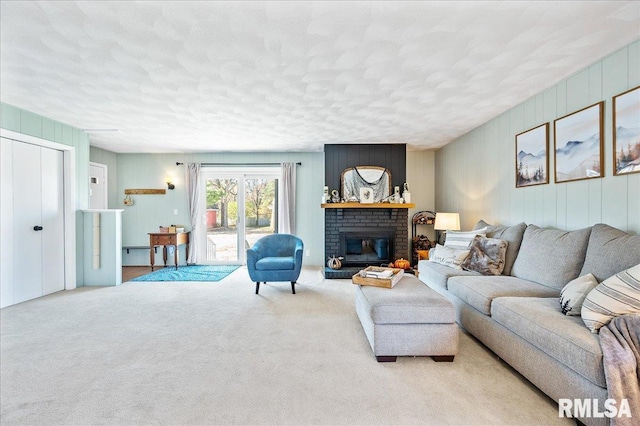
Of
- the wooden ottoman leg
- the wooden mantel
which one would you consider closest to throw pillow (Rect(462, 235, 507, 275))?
the wooden ottoman leg

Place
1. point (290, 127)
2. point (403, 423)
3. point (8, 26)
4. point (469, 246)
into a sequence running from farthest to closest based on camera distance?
1. point (290, 127)
2. point (469, 246)
3. point (8, 26)
4. point (403, 423)

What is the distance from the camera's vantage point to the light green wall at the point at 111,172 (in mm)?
5758

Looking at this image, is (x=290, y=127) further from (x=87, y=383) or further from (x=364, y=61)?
(x=87, y=383)

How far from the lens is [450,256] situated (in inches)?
139

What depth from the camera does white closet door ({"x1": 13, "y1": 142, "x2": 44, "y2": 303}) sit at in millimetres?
3680

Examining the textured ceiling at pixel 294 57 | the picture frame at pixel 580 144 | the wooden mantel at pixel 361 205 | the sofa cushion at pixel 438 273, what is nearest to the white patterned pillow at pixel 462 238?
the sofa cushion at pixel 438 273

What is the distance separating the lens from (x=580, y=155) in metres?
2.63

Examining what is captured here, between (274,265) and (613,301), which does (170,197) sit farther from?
(613,301)

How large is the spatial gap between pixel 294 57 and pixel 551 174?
9.29 ft

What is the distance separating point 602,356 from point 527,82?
2504mm

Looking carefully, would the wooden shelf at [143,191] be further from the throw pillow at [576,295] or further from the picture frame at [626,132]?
the picture frame at [626,132]

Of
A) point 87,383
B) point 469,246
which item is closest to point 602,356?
point 469,246

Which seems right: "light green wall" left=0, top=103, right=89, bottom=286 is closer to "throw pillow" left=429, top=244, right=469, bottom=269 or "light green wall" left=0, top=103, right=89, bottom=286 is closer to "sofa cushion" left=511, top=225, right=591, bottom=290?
"throw pillow" left=429, top=244, right=469, bottom=269

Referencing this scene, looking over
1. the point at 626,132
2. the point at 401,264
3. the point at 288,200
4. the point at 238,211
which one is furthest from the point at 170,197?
the point at 626,132
